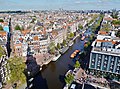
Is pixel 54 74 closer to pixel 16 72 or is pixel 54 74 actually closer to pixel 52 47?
pixel 16 72

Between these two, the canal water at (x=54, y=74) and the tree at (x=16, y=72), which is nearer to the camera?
the tree at (x=16, y=72)

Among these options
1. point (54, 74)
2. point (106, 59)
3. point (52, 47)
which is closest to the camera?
point (106, 59)

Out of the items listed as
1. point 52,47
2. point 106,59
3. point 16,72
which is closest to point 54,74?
point 16,72

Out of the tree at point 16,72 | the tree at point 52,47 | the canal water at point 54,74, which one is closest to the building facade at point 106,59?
the canal water at point 54,74

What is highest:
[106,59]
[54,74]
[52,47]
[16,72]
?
[106,59]

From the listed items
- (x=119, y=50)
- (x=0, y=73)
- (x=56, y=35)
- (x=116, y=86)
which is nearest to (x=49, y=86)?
(x=0, y=73)

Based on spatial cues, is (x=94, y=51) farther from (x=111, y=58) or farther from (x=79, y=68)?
(x=79, y=68)

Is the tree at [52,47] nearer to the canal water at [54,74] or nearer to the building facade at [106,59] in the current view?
the canal water at [54,74]

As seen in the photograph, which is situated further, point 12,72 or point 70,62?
point 70,62
